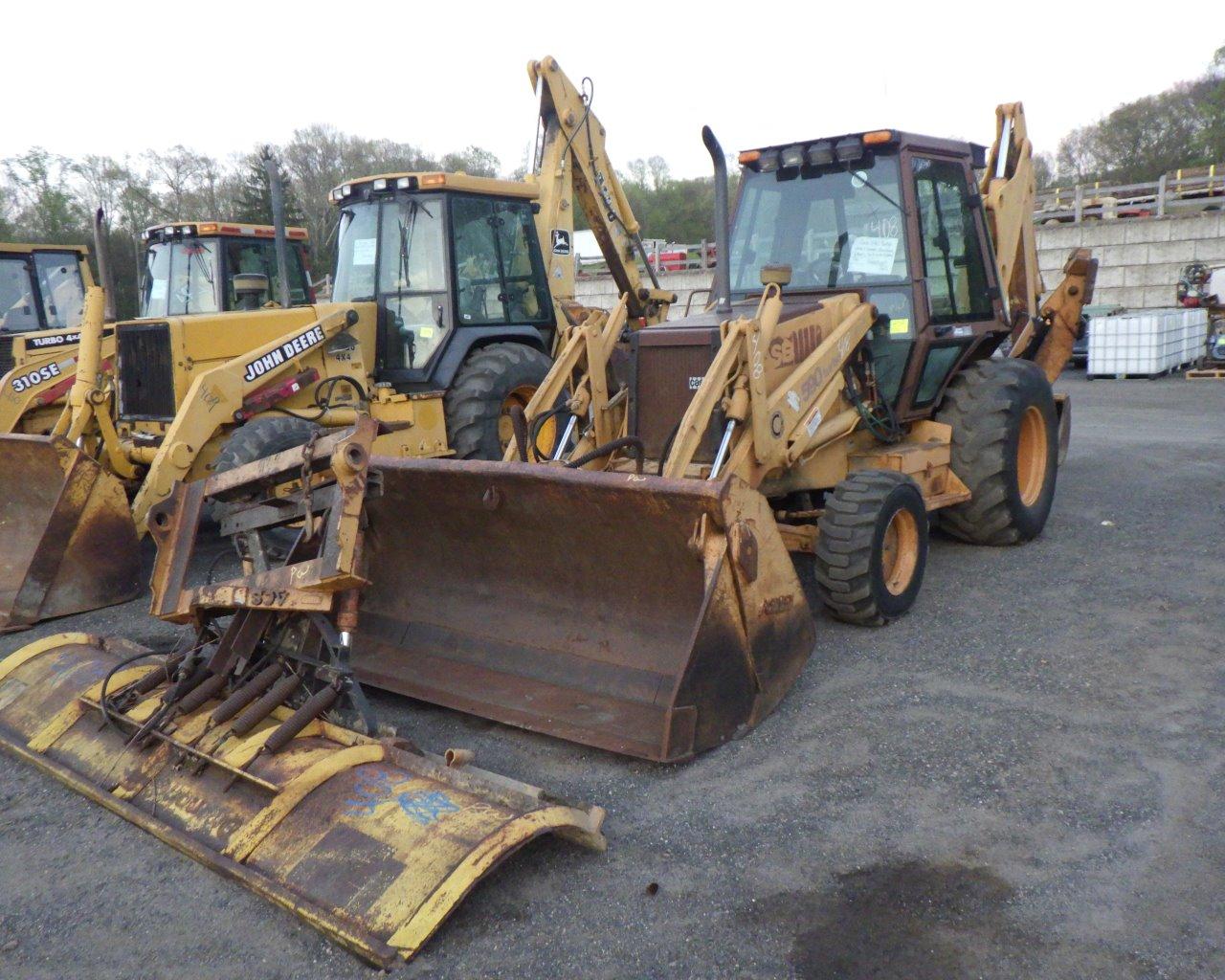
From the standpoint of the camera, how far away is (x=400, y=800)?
130 inches

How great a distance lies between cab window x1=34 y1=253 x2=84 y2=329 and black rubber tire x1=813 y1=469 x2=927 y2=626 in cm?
929

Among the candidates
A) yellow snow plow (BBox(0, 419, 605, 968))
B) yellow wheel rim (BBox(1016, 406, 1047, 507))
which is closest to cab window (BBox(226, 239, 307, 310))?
yellow snow plow (BBox(0, 419, 605, 968))

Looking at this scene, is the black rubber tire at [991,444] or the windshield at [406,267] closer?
the black rubber tire at [991,444]

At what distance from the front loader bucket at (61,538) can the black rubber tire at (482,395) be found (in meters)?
2.40

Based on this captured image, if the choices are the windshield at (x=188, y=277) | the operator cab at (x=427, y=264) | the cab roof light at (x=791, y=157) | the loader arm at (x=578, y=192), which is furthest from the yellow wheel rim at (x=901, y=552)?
the windshield at (x=188, y=277)

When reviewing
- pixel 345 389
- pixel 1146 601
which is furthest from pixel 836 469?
pixel 345 389

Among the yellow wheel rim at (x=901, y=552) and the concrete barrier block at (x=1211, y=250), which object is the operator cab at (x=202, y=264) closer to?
the yellow wheel rim at (x=901, y=552)

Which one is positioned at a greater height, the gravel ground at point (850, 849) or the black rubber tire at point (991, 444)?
the black rubber tire at point (991, 444)

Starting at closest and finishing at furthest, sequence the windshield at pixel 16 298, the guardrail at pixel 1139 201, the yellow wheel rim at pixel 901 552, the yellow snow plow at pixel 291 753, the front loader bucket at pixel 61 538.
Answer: the yellow snow plow at pixel 291 753, the yellow wheel rim at pixel 901 552, the front loader bucket at pixel 61 538, the windshield at pixel 16 298, the guardrail at pixel 1139 201

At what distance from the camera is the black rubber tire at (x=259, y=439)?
6512 mm

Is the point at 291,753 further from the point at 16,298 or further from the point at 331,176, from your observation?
Answer: the point at 331,176

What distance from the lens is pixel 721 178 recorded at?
475cm

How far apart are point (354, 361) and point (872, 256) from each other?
3.90 m

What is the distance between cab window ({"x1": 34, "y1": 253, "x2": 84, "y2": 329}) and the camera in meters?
11.3
